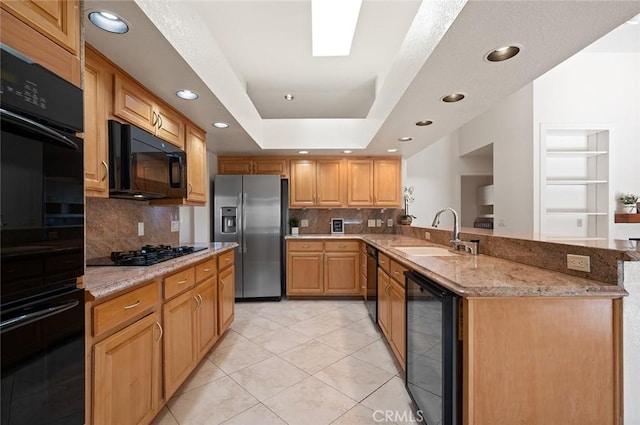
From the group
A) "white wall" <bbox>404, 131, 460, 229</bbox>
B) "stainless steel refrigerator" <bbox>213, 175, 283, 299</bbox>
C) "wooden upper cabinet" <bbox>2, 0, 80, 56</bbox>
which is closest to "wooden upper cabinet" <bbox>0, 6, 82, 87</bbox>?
"wooden upper cabinet" <bbox>2, 0, 80, 56</bbox>

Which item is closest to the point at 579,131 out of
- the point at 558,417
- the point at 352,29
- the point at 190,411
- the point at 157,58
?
the point at 352,29

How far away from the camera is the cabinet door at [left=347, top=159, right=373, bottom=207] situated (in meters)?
4.30

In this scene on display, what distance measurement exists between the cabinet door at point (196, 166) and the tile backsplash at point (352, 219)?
6.64 ft

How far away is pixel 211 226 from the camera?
4.00 meters

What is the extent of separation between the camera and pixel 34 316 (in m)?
0.85

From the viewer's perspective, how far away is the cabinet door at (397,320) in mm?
2012

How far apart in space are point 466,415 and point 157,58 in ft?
7.87

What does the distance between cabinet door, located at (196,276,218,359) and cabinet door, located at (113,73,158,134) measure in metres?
1.24

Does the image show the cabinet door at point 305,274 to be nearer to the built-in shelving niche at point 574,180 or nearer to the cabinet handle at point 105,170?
the cabinet handle at point 105,170

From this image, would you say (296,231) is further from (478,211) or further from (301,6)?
(478,211)

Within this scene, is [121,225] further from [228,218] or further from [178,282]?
[228,218]

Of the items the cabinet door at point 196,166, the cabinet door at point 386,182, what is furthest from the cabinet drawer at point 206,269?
the cabinet door at point 386,182

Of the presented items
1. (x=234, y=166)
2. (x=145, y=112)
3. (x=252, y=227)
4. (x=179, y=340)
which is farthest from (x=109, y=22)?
(x=234, y=166)

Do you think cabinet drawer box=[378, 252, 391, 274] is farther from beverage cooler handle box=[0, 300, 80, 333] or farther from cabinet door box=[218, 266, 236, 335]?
beverage cooler handle box=[0, 300, 80, 333]
